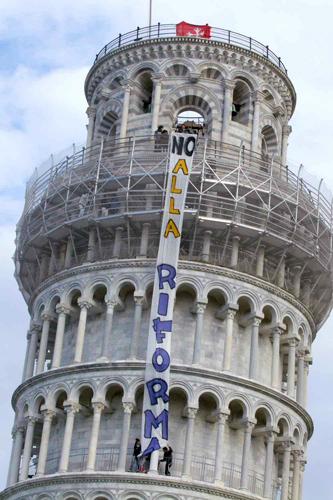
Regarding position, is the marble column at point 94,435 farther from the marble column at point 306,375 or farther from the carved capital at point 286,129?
the carved capital at point 286,129

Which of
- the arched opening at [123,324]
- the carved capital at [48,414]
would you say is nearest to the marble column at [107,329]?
the arched opening at [123,324]

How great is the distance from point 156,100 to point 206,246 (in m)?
8.88

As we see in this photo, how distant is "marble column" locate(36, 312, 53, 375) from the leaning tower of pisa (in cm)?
6

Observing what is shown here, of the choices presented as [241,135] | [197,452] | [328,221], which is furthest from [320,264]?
[197,452]

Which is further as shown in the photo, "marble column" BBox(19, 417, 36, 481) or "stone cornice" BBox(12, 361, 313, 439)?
"marble column" BBox(19, 417, 36, 481)

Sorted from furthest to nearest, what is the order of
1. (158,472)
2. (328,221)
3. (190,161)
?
(328,221) < (190,161) < (158,472)

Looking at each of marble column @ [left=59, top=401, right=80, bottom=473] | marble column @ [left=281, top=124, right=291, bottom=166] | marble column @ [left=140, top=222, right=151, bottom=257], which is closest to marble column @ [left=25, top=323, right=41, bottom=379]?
marble column @ [left=59, top=401, right=80, bottom=473]

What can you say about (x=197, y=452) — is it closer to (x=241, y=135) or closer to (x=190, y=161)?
(x=190, y=161)

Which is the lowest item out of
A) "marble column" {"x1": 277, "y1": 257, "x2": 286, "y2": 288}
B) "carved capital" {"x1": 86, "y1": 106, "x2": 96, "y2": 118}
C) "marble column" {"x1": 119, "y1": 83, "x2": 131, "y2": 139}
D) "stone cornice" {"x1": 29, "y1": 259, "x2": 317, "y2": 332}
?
"stone cornice" {"x1": 29, "y1": 259, "x2": 317, "y2": 332}

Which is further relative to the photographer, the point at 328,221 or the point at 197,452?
the point at 328,221

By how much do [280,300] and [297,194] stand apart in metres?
4.95

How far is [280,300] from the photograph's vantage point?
178 ft

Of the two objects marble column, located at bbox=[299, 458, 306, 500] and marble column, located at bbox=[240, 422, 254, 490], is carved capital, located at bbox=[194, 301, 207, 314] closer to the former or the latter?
marble column, located at bbox=[240, 422, 254, 490]

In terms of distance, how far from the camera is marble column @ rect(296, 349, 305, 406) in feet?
180
